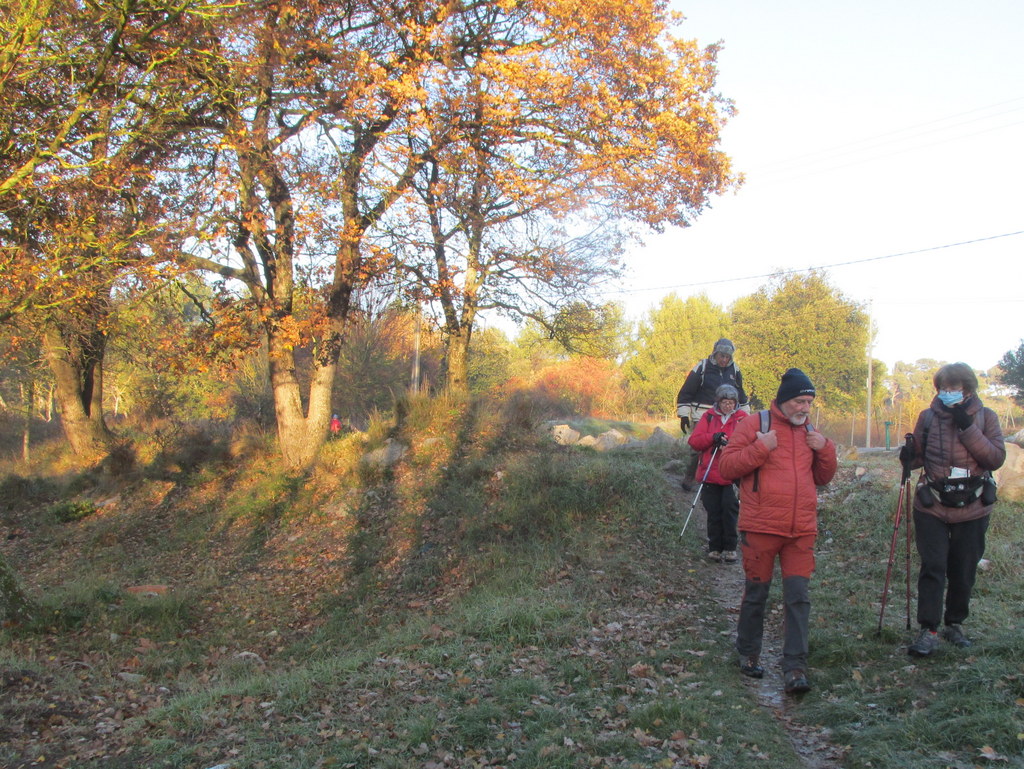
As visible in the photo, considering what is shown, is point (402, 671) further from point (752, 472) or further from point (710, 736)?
point (752, 472)

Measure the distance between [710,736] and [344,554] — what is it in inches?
323

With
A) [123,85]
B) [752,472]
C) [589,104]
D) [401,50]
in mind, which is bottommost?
[752,472]

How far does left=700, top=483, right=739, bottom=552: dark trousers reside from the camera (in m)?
8.11

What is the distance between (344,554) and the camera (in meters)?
11.4

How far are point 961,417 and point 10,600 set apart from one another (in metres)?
9.15

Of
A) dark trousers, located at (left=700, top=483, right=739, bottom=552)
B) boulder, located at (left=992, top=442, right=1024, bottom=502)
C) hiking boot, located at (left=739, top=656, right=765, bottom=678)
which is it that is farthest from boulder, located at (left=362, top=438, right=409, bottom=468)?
hiking boot, located at (left=739, top=656, right=765, bottom=678)

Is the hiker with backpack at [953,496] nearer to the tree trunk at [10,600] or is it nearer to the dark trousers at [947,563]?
the dark trousers at [947,563]

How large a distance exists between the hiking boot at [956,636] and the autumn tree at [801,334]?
38.3m

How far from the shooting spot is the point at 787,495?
4.82 meters

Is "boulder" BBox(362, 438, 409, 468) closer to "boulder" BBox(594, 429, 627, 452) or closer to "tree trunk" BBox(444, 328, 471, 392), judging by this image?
"tree trunk" BBox(444, 328, 471, 392)

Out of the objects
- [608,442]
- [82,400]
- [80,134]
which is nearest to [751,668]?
[80,134]

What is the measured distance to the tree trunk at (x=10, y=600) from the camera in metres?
8.00

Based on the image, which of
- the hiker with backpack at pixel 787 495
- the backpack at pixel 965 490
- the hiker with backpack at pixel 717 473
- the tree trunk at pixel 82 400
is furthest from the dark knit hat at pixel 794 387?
the tree trunk at pixel 82 400

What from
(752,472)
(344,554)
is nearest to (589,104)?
(344,554)
